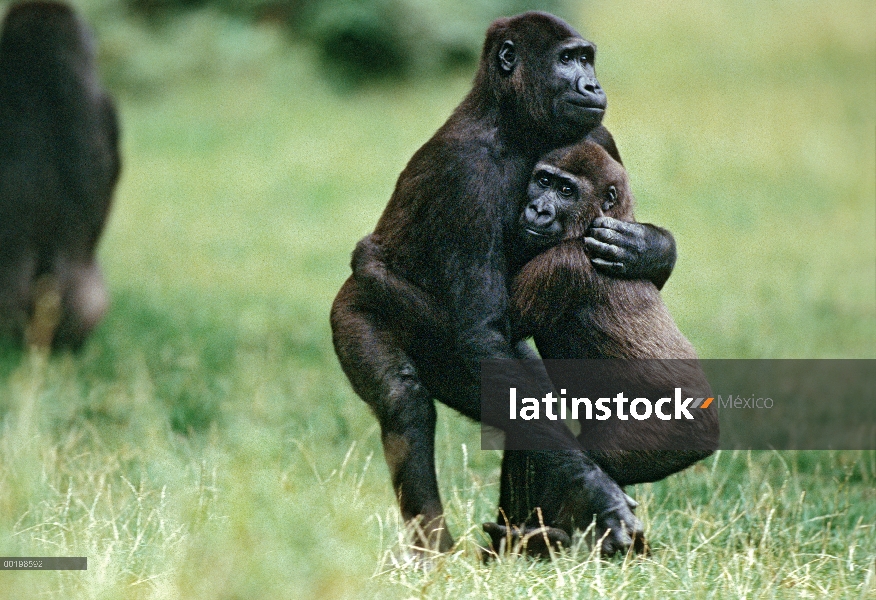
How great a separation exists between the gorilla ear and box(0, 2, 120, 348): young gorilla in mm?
3452

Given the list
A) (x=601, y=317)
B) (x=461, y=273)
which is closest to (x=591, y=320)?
(x=601, y=317)

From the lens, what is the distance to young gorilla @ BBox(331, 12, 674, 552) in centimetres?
311

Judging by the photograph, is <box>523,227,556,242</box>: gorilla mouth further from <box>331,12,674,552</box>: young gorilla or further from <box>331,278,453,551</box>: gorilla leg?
<box>331,278,453,551</box>: gorilla leg

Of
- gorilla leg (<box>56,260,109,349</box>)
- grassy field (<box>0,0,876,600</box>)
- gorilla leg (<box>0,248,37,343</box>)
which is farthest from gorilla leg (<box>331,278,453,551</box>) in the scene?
gorilla leg (<box>0,248,37,343</box>)

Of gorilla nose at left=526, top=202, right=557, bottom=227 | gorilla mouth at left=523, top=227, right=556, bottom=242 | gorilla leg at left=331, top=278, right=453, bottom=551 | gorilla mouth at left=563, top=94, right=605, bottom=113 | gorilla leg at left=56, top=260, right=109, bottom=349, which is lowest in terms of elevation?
gorilla leg at left=56, top=260, right=109, bottom=349

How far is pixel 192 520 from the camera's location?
105 inches

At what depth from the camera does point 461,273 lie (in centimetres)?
313

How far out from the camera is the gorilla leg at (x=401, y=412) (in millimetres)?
3115

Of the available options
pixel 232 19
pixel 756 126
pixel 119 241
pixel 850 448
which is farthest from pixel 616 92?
pixel 232 19

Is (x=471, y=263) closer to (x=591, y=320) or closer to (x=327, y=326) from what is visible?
(x=591, y=320)

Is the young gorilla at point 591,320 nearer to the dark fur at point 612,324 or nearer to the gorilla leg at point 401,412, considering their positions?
the dark fur at point 612,324

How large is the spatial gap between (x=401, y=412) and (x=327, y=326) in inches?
125

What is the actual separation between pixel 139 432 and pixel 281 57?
672 cm

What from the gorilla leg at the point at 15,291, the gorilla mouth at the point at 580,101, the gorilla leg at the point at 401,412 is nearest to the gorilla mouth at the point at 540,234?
the gorilla mouth at the point at 580,101
